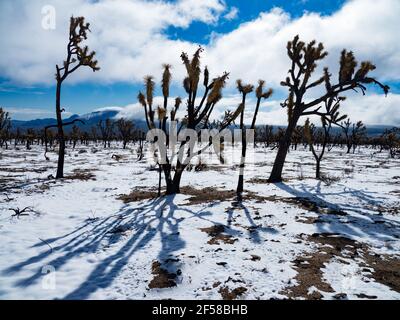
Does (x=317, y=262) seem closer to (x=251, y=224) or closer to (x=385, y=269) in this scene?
(x=385, y=269)

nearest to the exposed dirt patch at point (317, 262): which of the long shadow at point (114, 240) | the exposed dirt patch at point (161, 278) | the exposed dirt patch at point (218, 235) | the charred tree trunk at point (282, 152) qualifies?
the exposed dirt patch at point (218, 235)

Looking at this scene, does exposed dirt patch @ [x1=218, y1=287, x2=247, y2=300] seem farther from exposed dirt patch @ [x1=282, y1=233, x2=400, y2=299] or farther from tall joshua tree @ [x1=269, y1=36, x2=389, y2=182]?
tall joshua tree @ [x1=269, y1=36, x2=389, y2=182]

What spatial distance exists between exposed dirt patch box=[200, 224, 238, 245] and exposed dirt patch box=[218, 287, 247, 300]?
1.80 m

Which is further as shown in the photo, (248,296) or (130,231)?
(130,231)

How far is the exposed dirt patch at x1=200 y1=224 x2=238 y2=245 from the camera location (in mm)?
6188

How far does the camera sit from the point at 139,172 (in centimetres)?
1802

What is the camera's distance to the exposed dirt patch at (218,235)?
20.3ft

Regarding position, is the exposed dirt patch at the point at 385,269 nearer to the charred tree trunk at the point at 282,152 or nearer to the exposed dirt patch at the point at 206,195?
the exposed dirt patch at the point at 206,195

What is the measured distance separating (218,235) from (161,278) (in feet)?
7.28

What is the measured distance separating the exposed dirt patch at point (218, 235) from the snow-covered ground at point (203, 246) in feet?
0.08

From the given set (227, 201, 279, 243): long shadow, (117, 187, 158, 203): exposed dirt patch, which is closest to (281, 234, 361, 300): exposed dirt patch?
(227, 201, 279, 243): long shadow

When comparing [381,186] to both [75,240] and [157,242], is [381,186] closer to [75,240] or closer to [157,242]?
[157,242]
